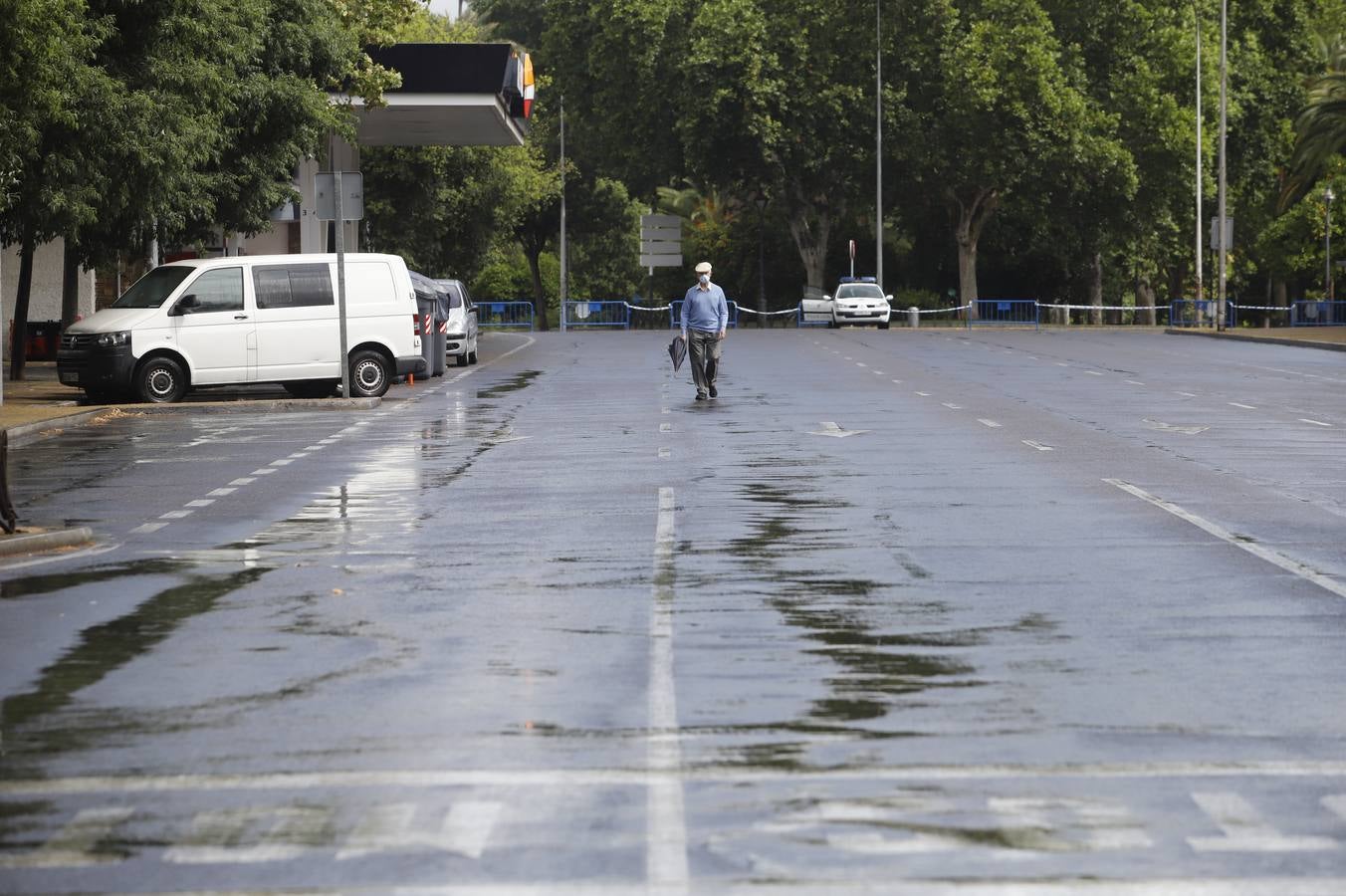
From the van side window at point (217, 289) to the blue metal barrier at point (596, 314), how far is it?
4879 centimetres

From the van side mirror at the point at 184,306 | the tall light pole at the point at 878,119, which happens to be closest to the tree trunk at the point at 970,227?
the tall light pole at the point at 878,119

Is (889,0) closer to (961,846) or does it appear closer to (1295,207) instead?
(1295,207)

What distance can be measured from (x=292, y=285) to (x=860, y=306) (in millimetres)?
42735

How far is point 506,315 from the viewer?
8162cm

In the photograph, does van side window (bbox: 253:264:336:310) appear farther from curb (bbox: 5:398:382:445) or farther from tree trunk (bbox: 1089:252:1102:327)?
tree trunk (bbox: 1089:252:1102:327)

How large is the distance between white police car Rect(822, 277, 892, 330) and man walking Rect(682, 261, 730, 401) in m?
Answer: 42.6

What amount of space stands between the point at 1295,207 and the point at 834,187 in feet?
53.7

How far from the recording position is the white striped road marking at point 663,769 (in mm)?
6406

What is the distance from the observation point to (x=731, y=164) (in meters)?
82.6

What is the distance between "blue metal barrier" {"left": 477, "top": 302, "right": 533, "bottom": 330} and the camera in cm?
7862

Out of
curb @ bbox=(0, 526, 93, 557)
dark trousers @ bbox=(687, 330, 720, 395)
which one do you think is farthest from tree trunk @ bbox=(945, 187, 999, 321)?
curb @ bbox=(0, 526, 93, 557)

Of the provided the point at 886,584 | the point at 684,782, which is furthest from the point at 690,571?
the point at 684,782

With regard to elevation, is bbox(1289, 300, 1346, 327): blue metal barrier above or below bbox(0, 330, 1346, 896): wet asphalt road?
above

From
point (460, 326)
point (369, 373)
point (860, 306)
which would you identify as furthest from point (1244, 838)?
point (860, 306)
